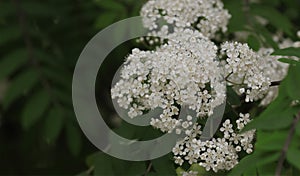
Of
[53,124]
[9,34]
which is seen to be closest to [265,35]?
[53,124]

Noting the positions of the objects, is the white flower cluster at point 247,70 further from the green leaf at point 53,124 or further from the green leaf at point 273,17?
the green leaf at point 53,124

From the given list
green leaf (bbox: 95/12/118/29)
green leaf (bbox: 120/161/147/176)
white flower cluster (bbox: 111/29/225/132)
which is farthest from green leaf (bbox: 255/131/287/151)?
green leaf (bbox: 95/12/118/29)

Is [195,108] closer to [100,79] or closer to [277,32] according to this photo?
[277,32]

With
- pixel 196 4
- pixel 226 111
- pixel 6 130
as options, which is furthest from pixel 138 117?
pixel 6 130

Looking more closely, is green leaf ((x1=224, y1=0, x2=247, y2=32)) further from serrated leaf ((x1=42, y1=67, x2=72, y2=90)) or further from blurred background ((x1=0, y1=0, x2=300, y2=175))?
serrated leaf ((x1=42, y1=67, x2=72, y2=90))

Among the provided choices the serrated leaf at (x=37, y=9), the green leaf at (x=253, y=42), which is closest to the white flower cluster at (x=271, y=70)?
the green leaf at (x=253, y=42)
